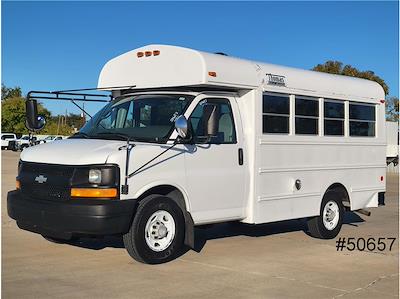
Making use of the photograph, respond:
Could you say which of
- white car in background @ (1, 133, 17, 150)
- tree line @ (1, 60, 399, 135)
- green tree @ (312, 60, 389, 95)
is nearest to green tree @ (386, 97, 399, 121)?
tree line @ (1, 60, 399, 135)

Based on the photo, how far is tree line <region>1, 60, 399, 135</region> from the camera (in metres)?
42.1

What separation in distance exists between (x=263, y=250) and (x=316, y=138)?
83.3 inches

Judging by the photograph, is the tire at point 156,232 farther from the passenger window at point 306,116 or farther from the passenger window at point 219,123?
the passenger window at point 306,116

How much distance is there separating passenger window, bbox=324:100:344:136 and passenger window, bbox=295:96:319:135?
278 millimetres

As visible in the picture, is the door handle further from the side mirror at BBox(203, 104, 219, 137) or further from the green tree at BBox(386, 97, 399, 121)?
the green tree at BBox(386, 97, 399, 121)

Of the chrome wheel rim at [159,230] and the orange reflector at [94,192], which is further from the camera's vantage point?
the chrome wheel rim at [159,230]

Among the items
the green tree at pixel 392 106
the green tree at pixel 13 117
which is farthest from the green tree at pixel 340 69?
the green tree at pixel 13 117

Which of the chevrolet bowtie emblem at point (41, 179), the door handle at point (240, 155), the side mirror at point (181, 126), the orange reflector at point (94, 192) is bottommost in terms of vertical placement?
the orange reflector at point (94, 192)

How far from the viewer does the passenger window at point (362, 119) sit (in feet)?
33.5

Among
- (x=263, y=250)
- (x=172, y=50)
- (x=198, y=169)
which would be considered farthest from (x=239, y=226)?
(x=172, y=50)

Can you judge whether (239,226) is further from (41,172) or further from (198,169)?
(41,172)

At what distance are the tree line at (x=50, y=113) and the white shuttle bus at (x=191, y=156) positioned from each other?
26.8m

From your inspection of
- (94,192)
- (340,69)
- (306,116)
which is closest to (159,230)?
(94,192)

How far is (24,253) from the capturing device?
7.80m
